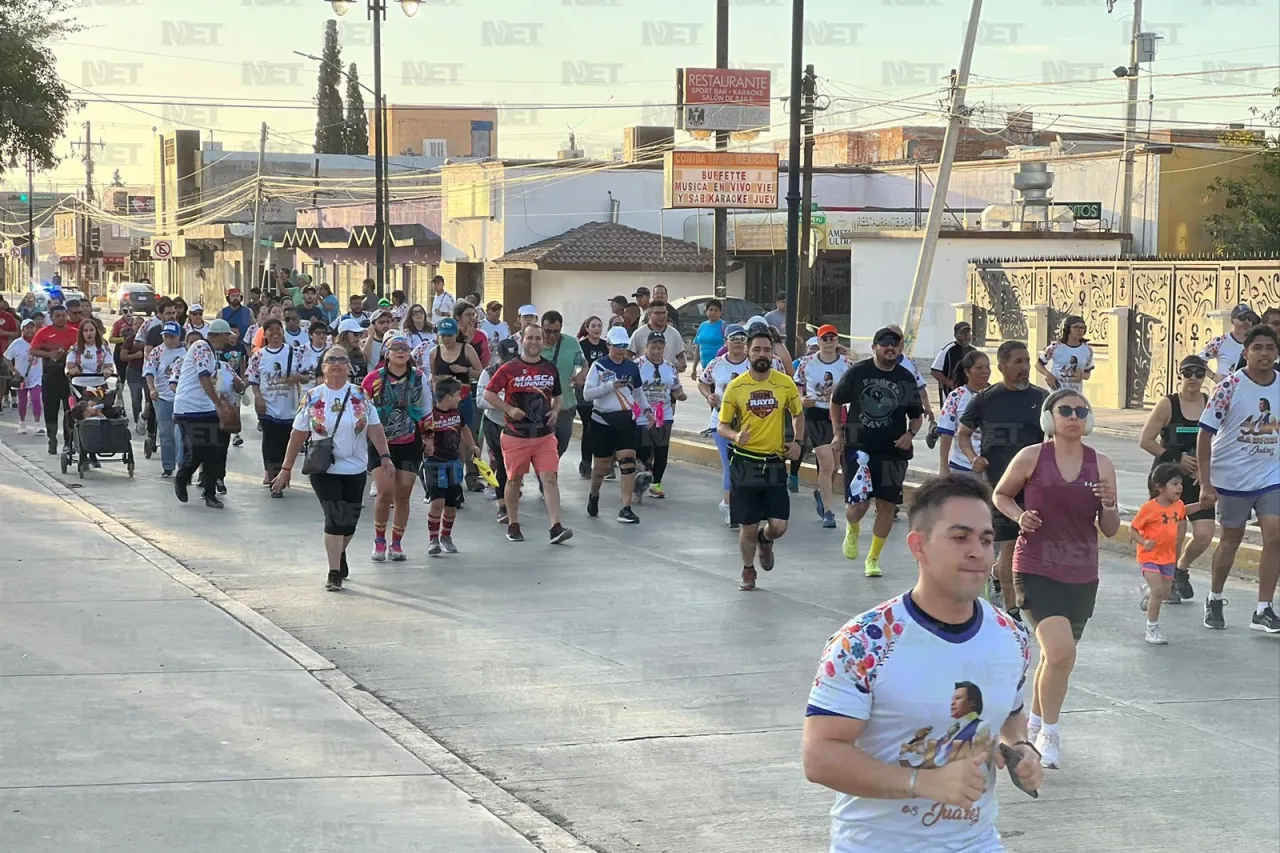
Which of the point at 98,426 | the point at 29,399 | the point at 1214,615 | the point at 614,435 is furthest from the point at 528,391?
the point at 29,399

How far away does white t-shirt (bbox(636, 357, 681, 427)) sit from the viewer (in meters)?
16.0

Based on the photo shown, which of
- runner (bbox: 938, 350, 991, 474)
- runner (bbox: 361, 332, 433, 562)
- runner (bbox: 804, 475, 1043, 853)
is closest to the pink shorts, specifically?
runner (bbox: 361, 332, 433, 562)

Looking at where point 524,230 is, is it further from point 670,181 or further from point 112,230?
point 112,230

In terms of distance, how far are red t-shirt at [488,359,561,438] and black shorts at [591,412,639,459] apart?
1397 millimetres

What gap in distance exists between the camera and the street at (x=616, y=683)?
6898 millimetres

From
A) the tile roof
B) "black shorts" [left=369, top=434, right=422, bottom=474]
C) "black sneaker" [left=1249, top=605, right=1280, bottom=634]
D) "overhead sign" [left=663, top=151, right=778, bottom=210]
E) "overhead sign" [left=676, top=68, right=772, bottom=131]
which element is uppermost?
"overhead sign" [left=676, top=68, right=772, bottom=131]

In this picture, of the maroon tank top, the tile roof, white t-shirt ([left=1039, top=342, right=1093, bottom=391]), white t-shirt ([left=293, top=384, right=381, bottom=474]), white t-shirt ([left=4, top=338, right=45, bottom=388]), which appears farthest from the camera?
the tile roof

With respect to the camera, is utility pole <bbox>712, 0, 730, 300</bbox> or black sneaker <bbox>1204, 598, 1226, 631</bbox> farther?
utility pole <bbox>712, 0, 730, 300</bbox>

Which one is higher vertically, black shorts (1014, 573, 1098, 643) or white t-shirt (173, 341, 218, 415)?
white t-shirt (173, 341, 218, 415)

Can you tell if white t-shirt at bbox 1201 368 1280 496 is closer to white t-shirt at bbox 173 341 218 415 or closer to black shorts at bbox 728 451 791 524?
black shorts at bbox 728 451 791 524

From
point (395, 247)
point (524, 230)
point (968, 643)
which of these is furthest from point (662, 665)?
point (395, 247)

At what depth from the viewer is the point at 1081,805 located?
7.05m

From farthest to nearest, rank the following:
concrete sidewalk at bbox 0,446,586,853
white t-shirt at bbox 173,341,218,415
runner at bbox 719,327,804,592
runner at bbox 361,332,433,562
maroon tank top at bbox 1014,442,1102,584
Answer: white t-shirt at bbox 173,341,218,415
runner at bbox 361,332,433,562
runner at bbox 719,327,804,592
maroon tank top at bbox 1014,442,1102,584
concrete sidewalk at bbox 0,446,586,853

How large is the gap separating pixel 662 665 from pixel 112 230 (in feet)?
354
